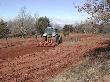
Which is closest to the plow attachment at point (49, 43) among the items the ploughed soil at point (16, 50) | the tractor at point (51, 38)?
the tractor at point (51, 38)

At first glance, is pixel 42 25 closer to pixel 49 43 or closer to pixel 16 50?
pixel 49 43

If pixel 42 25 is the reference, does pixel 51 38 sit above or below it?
below

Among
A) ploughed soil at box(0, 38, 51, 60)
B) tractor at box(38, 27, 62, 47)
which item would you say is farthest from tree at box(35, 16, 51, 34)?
tractor at box(38, 27, 62, 47)

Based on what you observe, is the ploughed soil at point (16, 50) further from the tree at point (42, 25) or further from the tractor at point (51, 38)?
the tree at point (42, 25)

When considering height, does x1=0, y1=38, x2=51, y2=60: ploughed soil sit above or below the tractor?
below

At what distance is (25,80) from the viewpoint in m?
13.4

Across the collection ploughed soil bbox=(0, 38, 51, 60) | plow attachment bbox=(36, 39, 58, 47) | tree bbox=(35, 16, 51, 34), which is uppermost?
tree bbox=(35, 16, 51, 34)

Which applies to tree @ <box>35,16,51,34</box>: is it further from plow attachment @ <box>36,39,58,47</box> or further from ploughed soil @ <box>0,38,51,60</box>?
plow attachment @ <box>36,39,58,47</box>

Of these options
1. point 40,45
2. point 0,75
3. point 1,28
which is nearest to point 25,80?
point 0,75

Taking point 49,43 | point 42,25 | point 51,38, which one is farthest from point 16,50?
point 42,25

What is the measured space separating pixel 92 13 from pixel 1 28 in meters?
31.0

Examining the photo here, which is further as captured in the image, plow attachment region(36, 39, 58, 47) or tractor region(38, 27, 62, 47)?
tractor region(38, 27, 62, 47)

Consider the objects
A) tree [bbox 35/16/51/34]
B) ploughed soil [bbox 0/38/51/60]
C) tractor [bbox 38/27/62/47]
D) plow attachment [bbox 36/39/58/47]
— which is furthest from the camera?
tree [bbox 35/16/51/34]

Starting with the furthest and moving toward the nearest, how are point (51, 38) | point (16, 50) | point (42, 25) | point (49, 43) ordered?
point (42, 25), point (51, 38), point (49, 43), point (16, 50)
